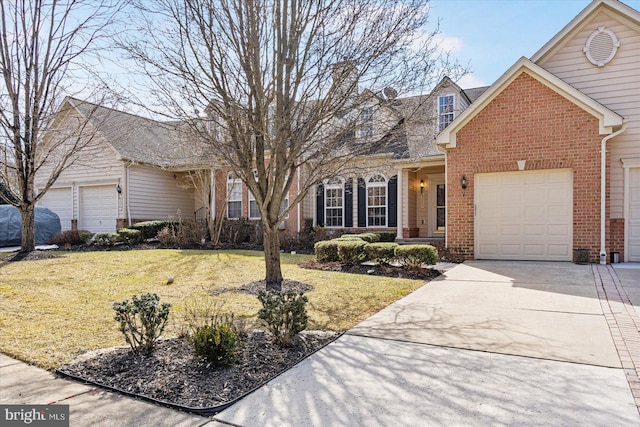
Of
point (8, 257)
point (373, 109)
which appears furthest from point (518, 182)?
point (8, 257)

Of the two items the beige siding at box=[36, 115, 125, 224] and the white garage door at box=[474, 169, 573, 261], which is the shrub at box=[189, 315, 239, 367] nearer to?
the white garage door at box=[474, 169, 573, 261]

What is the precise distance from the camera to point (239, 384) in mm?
3338

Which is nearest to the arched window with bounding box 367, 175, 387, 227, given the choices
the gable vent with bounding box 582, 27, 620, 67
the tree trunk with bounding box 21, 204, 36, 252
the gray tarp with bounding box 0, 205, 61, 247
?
the gable vent with bounding box 582, 27, 620, 67

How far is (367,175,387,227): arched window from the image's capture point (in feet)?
50.6

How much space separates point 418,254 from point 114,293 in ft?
20.9

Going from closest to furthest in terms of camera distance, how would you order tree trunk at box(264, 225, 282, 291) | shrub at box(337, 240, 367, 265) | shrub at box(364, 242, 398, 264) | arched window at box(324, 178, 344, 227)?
tree trunk at box(264, 225, 282, 291)
shrub at box(364, 242, 398, 264)
shrub at box(337, 240, 367, 265)
arched window at box(324, 178, 344, 227)

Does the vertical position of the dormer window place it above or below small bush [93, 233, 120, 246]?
above

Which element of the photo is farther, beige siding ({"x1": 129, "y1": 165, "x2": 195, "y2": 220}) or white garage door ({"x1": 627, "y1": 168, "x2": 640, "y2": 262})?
beige siding ({"x1": 129, "y1": 165, "x2": 195, "y2": 220})

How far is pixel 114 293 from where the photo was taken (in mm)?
7137

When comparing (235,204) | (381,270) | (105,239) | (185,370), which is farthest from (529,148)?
(105,239)

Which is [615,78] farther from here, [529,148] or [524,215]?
[524,215]

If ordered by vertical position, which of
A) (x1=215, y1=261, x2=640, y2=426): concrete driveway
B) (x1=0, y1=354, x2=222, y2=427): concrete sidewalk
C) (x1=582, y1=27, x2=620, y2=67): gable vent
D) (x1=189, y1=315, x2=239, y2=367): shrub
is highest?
(x1=582, y1=27, x2=620, y2=67): gable vent

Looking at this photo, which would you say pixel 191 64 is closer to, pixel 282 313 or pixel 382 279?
Result: pixel 282 313

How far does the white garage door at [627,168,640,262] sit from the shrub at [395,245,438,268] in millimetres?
5458
